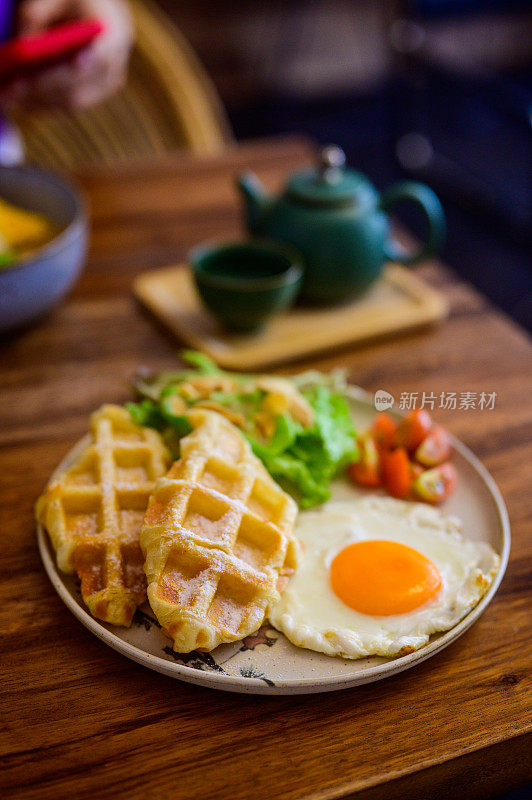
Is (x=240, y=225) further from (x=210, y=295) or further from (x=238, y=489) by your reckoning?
(x=238, y=489)

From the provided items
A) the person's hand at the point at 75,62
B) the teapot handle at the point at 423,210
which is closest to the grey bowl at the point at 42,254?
the person's hand at the point at 75,62

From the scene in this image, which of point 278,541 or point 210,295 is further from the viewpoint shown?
point 210,295

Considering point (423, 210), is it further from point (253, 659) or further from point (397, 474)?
point (253, 659)

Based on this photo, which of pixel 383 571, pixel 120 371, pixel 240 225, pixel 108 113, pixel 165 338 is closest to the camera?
pixel 383 571

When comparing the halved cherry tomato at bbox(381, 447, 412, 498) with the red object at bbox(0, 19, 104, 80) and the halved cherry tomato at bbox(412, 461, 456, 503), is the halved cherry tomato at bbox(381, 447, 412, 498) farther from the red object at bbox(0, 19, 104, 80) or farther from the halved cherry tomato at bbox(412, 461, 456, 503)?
the red object at bbox(0, 19, 104, 80)

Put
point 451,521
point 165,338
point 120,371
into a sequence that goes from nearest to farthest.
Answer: point 451,521, point 120,371, point 165,338

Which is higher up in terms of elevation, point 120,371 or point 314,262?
point 314,262

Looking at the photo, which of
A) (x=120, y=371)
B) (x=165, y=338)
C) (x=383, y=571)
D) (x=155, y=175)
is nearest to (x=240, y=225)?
(x=155, y=175)
